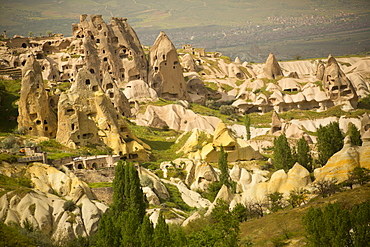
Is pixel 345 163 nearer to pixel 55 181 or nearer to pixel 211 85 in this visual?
pixel 55 181

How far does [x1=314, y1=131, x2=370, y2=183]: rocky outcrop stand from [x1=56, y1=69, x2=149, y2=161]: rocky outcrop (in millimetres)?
19487

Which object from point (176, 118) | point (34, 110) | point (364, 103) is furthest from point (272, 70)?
point (34, 110)

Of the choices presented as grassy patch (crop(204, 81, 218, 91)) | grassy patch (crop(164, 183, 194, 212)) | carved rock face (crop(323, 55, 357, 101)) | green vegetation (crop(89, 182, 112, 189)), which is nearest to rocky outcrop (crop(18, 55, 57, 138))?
green vegetation (crop(89, 182, 112, 189))

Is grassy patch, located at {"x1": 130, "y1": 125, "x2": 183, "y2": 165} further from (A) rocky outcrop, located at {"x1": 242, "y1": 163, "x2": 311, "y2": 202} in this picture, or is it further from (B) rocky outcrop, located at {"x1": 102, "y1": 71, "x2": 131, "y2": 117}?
(A) rocky outcrop, located at {"x1": 242, "y1": 163, "x2": 311, "y2": 202}

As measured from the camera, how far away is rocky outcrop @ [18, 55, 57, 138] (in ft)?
193

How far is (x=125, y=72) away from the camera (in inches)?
3893

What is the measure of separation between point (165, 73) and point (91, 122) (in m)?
47.2

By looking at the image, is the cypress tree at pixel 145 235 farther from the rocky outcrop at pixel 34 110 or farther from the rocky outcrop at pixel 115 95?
the rocky outcrop at pixel 115 95

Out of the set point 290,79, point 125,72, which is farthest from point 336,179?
point 290,79

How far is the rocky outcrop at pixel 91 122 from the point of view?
56.0m

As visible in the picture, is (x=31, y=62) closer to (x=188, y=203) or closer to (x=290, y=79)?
(x=188, y=203)

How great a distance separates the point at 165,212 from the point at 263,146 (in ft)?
121

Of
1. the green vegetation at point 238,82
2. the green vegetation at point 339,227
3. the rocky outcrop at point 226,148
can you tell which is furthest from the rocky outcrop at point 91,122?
the green vegetation at point 238,82

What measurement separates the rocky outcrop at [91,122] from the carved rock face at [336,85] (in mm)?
55366
